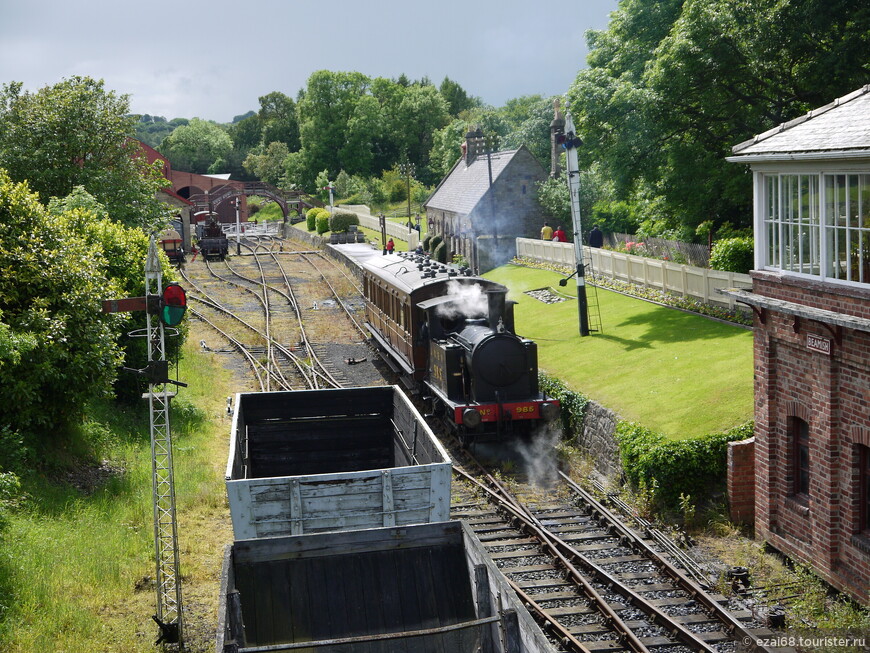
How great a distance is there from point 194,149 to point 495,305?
101 meters

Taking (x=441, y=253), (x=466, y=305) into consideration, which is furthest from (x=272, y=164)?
(x=466, y=305)

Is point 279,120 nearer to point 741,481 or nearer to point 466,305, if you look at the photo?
point 466,305

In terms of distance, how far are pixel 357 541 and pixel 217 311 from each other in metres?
25.6

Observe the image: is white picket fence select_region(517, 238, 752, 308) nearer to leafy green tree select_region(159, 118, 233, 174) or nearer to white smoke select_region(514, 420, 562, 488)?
white smoke select_region(514, 420, 562, 488)

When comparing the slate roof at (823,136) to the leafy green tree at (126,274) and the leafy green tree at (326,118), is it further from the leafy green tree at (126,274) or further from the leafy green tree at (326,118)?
the leafy green tree at (326,118)

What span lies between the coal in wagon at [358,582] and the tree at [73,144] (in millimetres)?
21310

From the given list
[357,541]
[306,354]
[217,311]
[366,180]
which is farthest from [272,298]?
[366,180]

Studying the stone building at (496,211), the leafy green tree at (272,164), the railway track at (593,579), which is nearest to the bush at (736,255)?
the railway track at (593,579)

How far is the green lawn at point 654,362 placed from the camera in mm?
15195

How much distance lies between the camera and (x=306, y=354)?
2642 cm

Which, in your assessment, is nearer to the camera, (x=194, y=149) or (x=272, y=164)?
(x=272, y=164)

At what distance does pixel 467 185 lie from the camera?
45281 mm

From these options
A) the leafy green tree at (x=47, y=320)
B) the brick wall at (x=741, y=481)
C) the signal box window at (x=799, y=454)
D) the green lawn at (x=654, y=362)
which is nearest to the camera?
the signal box window at (x=799, y=454)

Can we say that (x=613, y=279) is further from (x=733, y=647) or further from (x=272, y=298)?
(x=733, y=647)
